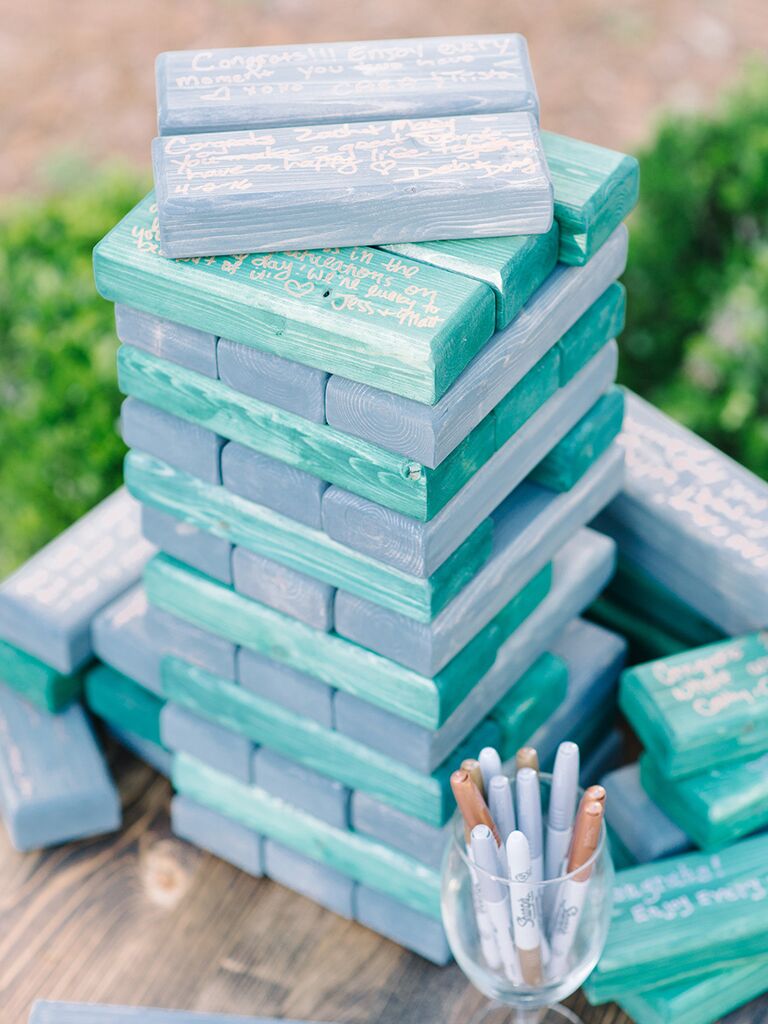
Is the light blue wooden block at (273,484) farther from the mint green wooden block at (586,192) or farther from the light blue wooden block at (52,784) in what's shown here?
the light blue wooden block at (52,784)

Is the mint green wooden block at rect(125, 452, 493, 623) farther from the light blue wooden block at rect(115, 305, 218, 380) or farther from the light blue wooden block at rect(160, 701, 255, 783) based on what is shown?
the light blue wooden block at rect(160, 701, 255, 783)

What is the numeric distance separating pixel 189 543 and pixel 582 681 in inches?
17.6

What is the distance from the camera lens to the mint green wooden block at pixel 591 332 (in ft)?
4.29

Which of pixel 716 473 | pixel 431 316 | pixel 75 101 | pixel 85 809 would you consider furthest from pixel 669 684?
pixel 75 101

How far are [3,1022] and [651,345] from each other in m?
1.40

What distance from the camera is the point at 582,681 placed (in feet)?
5.09

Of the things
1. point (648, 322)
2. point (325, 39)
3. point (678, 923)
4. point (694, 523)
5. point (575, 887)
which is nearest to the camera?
point (575, 887)

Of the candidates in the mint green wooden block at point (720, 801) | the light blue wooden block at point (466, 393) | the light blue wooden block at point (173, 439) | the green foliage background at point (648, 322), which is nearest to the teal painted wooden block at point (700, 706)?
the mint green wooden block at point (720, 801)

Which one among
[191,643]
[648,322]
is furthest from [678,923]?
[648,322]

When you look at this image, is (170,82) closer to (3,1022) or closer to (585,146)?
(585,146)

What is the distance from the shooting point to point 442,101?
4.02 feet

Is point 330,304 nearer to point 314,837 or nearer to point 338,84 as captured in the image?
point 338,84

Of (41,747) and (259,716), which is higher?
(259,716)

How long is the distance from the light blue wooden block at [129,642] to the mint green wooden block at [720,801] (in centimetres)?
51
